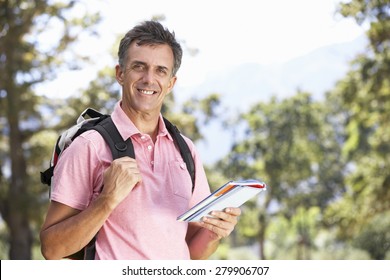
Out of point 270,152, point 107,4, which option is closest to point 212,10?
point 270,152

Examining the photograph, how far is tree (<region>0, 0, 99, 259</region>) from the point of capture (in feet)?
53.8

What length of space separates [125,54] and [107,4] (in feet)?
50.7

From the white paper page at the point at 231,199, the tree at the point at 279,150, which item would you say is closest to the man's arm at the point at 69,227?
the white paper page at the point at 231,199

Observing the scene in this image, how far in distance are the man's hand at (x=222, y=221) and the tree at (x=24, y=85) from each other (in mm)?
14309

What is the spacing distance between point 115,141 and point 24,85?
15185 millimetres

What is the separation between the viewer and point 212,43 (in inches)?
2249

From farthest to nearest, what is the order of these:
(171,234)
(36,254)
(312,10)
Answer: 1. (312,10)
2. (36,254)
3. (171,234)

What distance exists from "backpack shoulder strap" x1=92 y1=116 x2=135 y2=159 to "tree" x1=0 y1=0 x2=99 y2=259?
560 inches

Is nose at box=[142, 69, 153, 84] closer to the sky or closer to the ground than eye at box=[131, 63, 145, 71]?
closer to the ground

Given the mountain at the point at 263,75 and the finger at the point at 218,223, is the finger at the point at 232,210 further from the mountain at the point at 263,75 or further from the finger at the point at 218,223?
the mountain at the point at 263,75

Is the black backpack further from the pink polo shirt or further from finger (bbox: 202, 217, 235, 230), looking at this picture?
finger (bbox: 202, 217, 235, 230)

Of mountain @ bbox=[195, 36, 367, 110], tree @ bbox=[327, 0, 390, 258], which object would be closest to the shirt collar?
tree @ bbox=[327, 0, 390, 258]

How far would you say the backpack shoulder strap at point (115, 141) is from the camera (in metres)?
2.11
